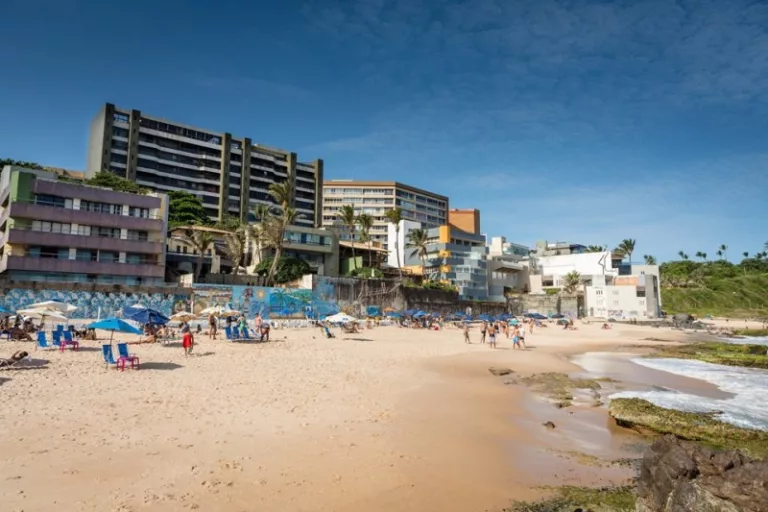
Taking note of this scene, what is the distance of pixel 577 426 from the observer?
13617mm

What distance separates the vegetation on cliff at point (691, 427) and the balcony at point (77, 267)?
44.0 metres

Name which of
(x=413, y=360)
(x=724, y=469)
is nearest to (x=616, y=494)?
(x=724, y=469)

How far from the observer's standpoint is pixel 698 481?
7039mm

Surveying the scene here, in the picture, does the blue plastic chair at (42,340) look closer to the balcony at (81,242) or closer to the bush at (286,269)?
the balcony at (81,242)

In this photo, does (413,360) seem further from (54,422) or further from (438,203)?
(438,203)

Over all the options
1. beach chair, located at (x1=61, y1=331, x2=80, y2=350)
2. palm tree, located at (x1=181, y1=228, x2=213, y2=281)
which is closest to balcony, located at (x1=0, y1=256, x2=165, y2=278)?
palm tree, located at (x1=181, y1=228, x2=213, y2=281)

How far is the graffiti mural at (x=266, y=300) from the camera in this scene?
45.0 metres

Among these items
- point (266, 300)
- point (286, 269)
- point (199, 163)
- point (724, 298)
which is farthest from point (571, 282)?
point (199, 163)

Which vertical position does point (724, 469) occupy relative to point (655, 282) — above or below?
below

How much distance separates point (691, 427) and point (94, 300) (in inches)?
1656

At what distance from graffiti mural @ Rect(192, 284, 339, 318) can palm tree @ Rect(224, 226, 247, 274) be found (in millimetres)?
7469

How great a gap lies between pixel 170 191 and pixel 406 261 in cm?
4497

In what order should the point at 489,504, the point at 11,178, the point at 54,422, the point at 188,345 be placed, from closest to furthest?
the point at 489,504, the point at 54,422, the point at 188,345, the point at 11,178

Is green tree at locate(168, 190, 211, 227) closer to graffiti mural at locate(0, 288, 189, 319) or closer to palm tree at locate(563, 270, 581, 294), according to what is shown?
graffiti mural at locate(0, 288, 189, 319)
